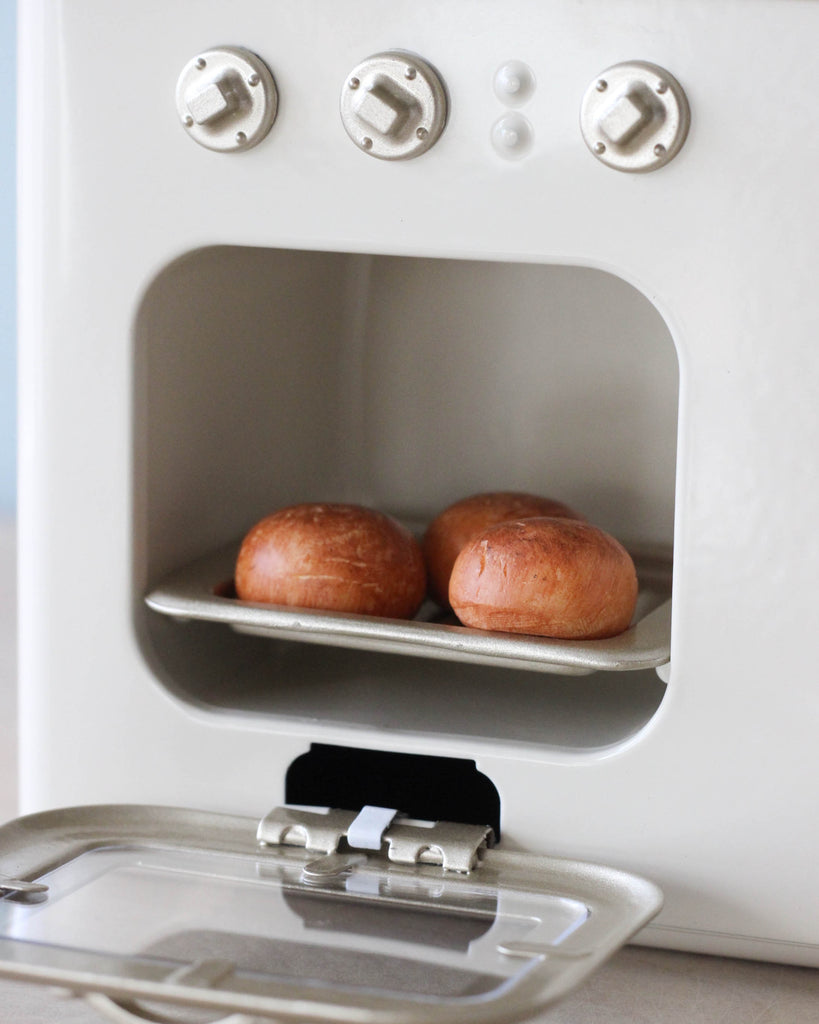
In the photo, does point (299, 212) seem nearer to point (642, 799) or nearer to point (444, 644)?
point (444, 644)

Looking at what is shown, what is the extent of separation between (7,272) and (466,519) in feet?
2.96

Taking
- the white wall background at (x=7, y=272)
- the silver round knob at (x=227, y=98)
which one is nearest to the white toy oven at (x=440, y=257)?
the silver round knob at (x=227, y=98)

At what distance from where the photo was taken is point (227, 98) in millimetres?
820

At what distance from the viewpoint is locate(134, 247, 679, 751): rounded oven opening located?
963 millimetres

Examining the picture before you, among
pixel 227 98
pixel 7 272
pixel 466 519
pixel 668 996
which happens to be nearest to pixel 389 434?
pixel 466 519

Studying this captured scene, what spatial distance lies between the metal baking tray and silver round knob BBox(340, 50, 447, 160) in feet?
0.91

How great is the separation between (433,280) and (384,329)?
0.06 metres

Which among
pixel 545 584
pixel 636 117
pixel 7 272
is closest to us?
pixel 636 117

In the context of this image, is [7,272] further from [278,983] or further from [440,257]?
[278,983]

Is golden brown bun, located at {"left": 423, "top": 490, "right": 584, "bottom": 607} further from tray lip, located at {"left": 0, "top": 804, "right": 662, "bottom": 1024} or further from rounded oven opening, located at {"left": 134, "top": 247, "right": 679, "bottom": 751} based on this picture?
tray lip, located at {"left": 0, "top": 804, "right": 662, "bottom": 1024}

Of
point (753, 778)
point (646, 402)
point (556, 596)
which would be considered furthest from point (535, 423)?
point (753, 778)

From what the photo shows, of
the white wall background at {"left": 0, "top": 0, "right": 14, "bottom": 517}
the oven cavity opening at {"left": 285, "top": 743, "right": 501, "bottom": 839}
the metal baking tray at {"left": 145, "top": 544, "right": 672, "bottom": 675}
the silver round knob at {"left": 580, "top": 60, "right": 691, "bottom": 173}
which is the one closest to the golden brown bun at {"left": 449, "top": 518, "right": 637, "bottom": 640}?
the metal baking tray at {"left": 145, "top": 544, "right": 672, "bottom": 675}

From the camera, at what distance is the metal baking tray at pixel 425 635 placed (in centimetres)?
84

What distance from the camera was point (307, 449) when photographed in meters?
1.19
